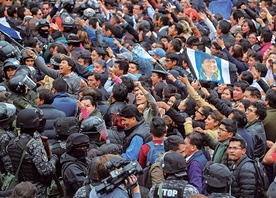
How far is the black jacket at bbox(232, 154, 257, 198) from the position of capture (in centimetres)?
812

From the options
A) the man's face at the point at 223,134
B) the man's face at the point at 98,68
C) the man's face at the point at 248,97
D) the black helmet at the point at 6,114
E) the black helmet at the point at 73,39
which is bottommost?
the black helmet at the point at 73,39

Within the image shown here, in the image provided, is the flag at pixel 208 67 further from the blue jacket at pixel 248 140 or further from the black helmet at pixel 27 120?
the black helmet at pixel 27 120

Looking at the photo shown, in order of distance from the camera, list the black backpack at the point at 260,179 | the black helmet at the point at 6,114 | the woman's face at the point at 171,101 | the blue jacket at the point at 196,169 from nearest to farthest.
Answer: the black backpack at the point at 260,179, the blue jacket at the point at 196,169, the black helmet at the point at 6,114, the woman's face at the point at 171,101

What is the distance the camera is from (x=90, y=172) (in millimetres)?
7133

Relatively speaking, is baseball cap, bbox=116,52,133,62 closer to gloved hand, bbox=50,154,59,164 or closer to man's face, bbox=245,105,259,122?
man's face, bbox=245,105,259,122

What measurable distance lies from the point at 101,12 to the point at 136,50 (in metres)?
4.80

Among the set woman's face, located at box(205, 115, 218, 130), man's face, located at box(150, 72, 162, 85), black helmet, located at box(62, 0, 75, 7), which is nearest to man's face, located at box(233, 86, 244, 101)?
man's face, located at box(150, 72, 162, 85)

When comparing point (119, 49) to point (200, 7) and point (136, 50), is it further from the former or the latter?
point (200, 7)

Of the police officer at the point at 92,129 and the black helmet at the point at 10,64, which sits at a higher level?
the police officer at the point at 92,129

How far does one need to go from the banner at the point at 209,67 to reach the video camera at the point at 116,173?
5.81m

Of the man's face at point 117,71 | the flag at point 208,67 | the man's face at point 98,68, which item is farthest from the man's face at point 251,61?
the man's face at point 98,68

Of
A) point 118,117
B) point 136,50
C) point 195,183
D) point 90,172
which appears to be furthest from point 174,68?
point 90,172

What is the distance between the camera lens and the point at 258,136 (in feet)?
31.4

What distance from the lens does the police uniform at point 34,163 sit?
802cm
